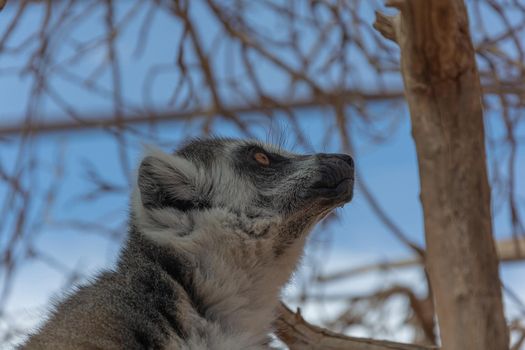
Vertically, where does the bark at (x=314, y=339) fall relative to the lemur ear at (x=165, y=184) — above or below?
below

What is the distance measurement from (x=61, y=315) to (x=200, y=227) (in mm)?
687

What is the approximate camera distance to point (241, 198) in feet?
11.7

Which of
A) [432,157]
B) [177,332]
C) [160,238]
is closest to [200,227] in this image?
[160,238]

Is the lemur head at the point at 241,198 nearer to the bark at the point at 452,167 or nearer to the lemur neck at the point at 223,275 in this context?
the lemur neck at the point at 223,275

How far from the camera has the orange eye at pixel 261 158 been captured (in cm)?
373

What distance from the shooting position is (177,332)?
3088mm

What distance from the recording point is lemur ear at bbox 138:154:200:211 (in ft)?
11.6

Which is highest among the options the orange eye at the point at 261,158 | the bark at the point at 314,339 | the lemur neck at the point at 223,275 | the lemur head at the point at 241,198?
the orange eye at the point at 261,158

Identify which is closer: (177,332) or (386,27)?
(177,332)

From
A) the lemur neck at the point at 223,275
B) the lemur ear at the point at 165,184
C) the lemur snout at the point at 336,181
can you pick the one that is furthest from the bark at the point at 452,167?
the lemur ear at the point at 165,184

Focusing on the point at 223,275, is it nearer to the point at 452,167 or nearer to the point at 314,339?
the point at 314,339

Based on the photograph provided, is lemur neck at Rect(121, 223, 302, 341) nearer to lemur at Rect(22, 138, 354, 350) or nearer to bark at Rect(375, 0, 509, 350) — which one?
lemur at Rect(22, 138, 354, 350)

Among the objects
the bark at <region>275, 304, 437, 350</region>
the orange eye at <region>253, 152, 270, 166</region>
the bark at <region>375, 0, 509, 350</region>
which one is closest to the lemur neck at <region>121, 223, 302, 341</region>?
the bark at <region>275, 304, 437, 350</region>

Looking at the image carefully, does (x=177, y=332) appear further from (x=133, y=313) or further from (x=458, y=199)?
(x=458, y=199)
